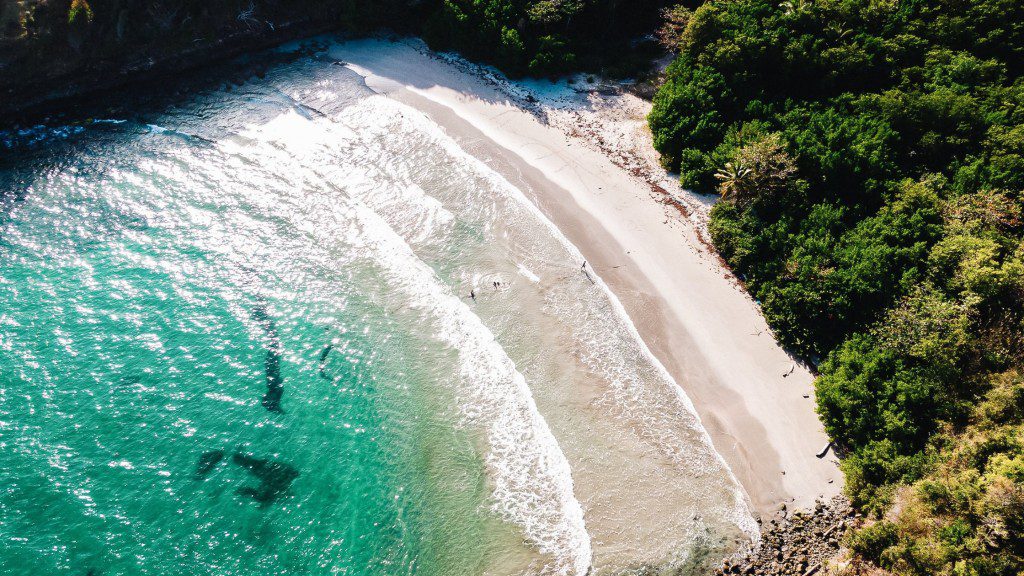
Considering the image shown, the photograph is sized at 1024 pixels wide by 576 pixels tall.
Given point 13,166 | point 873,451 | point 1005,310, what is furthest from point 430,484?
point 13,166

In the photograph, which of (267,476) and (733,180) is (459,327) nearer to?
(267,476)

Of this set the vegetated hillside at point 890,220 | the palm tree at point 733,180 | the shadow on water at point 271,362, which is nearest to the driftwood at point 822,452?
the vegetated hillside at point 890,220

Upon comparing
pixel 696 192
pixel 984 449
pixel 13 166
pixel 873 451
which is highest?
pixel 696 192

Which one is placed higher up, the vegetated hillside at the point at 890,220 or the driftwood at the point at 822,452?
the vegetated hillside at the point at 890,220

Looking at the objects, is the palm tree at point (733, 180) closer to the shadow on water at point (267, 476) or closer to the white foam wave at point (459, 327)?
the white foam wave at point (459, 327)

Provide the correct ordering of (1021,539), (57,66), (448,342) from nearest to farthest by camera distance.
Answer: (1021,539) → (448,342) → (57,66)

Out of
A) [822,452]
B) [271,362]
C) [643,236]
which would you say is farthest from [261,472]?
[822,452]

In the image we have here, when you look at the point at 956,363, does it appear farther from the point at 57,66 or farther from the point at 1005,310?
the point at 57,66
